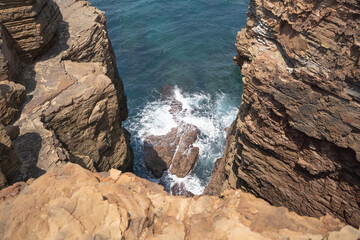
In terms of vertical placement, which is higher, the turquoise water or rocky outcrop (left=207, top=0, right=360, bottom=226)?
rocky outcrop (left=207, top=0, right=360, bottom=226)

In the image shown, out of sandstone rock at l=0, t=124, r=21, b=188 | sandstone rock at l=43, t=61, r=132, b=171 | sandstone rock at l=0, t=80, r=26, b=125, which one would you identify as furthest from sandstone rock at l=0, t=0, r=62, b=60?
sandstone rock at l=0, t=124, r=21, b=188

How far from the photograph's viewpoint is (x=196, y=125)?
34.5 meters

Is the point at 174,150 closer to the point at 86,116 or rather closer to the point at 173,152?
the point at 173,152

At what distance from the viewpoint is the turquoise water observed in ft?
111

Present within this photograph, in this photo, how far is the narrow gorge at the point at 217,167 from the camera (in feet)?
24.7

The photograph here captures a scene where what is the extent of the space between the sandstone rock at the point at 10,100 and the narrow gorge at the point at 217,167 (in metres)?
0.06

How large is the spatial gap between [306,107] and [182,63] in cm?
3363

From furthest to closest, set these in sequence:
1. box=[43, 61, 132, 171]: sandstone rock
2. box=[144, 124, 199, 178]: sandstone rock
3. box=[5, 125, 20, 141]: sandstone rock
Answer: box=[144, 124, 199, 178]: sandstone rock
box=[43, 61, 132, 171]: sandstone rock
box=[5, 125, 20, 141]: sandstone rock

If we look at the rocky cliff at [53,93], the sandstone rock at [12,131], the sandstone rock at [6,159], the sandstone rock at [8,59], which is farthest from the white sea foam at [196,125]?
the sandstone rock at [6,159]

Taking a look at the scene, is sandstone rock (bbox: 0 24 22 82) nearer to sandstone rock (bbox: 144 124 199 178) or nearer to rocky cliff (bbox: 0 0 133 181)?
rocky cliff (bbox: 0 0 133 181)

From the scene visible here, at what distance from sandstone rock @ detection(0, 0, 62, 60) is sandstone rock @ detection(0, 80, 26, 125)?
362 cm

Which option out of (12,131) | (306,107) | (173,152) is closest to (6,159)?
(12,131)

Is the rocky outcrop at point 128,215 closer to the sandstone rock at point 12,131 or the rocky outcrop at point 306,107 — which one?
the sandstone rock at point 12,131

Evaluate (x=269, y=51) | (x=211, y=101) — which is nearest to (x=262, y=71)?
(x=269, y=51)
